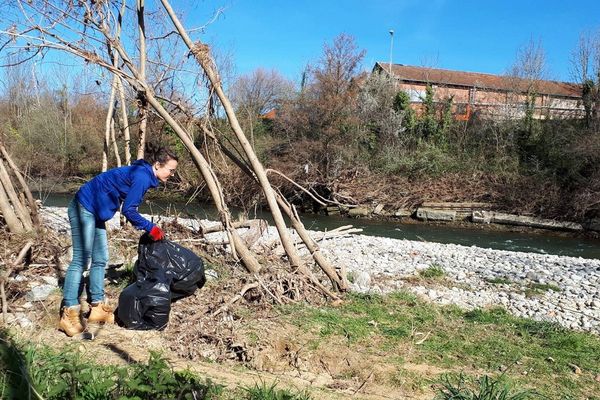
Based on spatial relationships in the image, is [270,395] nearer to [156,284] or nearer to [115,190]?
[156,284]

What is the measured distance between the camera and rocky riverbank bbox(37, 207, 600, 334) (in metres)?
7.08

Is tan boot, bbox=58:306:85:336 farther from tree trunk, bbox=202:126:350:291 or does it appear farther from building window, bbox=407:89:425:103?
building window, bbox=407:89:425:103

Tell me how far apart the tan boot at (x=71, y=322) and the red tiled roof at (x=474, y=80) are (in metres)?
28.5

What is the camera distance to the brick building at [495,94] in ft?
89.8

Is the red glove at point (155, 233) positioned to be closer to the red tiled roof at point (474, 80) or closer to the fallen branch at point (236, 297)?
the fallen branch at point (236, 297)

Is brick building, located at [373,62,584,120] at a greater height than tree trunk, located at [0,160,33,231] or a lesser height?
greater

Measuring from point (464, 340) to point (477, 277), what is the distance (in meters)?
4.33

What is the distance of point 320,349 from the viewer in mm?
4520

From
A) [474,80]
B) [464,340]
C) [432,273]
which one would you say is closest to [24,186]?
[464,340]

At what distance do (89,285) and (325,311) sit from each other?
8.38ft

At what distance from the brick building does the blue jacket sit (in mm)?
26899

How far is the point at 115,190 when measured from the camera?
462 cm

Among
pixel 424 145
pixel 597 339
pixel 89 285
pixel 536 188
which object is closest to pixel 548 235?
pixel 536 188

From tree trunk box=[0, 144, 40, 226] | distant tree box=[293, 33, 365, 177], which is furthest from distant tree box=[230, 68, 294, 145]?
tree trunk box=[0, 144, 40, 226]
